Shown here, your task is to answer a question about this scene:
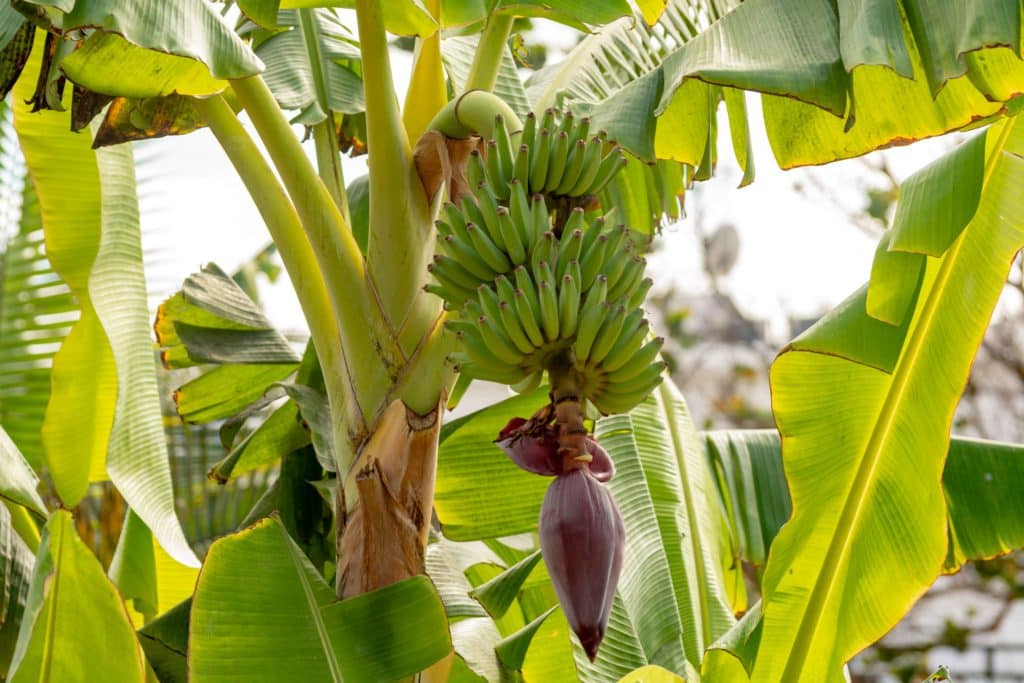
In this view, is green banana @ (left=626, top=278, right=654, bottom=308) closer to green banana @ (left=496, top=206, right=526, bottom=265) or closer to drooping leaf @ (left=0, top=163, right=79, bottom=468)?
green banana @ (left=496, top=206, right=526, bottom=265)

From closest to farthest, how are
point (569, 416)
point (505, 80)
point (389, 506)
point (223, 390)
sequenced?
point (569, 416) → point (389, 506) → point (505, 80) → point (223, 390)

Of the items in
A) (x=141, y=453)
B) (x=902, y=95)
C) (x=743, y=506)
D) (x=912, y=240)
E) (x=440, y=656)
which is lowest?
(x=743, y=506)

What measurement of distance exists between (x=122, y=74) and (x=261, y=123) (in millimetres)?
155

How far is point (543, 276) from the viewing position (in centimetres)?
76

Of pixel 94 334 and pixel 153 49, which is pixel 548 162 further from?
pixel 94 334

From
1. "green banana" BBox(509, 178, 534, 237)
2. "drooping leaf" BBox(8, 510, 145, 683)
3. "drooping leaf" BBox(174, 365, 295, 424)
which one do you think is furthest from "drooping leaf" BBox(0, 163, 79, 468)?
"green banana" BBox(509, 178, 534, 237)

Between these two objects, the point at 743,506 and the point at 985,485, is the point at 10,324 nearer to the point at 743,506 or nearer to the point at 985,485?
the point at 743,506

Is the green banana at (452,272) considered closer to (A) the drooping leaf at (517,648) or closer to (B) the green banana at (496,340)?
(B) the green banana at (496,340)

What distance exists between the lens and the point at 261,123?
1.07m

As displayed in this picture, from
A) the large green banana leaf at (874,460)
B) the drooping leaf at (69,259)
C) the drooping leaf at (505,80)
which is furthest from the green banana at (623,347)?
the drooping leaf at (69,259)

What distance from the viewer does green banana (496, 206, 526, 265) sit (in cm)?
79

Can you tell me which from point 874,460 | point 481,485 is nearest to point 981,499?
point 874,460

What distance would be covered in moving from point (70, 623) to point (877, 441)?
960 mm

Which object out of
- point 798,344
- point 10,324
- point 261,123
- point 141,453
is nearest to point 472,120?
point 261,123
